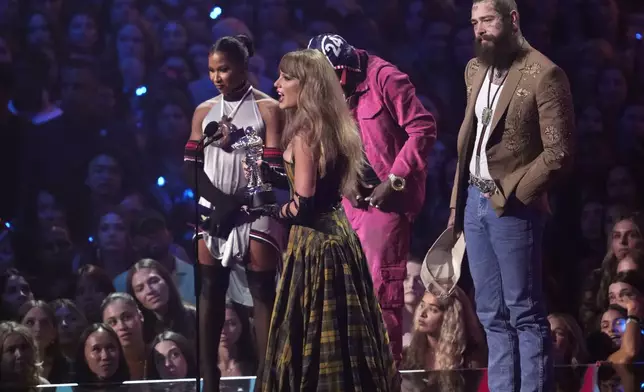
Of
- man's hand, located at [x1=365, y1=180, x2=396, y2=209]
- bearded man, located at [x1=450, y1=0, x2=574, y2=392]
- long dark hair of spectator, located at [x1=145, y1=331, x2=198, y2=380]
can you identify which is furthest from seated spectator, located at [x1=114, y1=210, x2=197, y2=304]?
bearded man, located at [x1=450, y1=0, x2=574, y2=392]

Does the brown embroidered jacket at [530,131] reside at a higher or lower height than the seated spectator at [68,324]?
higher

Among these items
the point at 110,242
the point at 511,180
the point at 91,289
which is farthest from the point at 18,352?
the point at 511,180

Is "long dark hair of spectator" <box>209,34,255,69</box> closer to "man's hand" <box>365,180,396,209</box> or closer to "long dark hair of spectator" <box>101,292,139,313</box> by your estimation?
"man's hand" <box>365,180,396,209</box>

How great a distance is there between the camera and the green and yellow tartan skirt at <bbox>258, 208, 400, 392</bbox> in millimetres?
4062

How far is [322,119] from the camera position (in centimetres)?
416

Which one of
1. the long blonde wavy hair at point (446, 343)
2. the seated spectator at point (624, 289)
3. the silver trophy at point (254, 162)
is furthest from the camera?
the seated spectator at point (624, 289)

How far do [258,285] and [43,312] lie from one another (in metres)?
1.30

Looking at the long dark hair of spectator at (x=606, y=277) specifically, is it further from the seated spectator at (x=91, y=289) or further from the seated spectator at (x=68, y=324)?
the seated spectator at (x=68, y=324)

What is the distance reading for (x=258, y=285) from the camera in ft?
18.0

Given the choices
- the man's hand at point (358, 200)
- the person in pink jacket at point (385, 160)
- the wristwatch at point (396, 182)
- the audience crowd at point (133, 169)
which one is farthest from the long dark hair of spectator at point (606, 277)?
the man's hand at point (358, 200)

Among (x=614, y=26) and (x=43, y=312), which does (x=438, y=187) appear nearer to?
(x=614, y=26)

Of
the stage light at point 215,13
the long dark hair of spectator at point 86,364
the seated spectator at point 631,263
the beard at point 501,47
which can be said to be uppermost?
the stage light at point 215,13

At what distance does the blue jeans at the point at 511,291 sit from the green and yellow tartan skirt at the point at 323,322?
0.50 metres

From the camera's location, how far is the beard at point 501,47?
396cm
